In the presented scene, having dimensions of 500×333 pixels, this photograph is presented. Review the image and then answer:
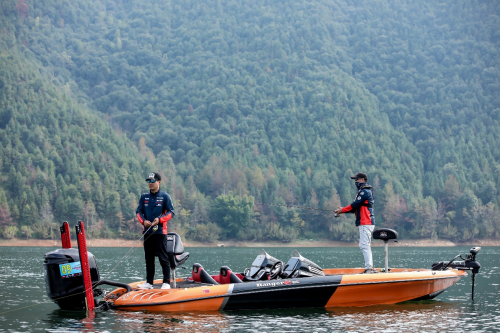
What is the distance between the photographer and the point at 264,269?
1489 cm

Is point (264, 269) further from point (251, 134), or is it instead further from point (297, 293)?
point (251, 134)

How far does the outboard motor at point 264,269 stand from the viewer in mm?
14602

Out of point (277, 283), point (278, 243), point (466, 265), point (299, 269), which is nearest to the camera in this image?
point (277, 283)

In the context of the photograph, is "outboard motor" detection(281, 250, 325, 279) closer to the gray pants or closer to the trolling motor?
the gray pants

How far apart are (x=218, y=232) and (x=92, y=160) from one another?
30.2 m

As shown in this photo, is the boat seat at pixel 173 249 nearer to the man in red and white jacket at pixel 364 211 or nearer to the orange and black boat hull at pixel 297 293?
the orange and black boat hull at pixel 297 293

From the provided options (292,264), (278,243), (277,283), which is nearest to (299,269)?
(292,264)

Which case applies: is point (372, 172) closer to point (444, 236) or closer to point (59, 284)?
point (444, 236)

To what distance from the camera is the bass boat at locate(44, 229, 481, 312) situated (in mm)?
13141

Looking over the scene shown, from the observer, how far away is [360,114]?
152m

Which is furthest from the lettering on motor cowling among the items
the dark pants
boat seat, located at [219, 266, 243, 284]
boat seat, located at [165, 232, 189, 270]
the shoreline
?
the shoreline

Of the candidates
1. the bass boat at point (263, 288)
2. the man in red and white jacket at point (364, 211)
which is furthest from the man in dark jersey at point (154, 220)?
the man in red and white jacket at point (364, 211)

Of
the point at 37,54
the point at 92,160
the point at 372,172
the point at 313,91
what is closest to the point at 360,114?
the point at 313,91

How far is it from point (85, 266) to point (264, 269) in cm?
422
